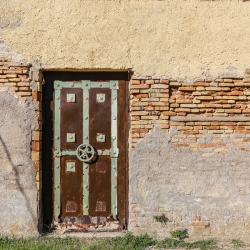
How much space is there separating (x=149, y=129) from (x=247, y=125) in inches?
48.8

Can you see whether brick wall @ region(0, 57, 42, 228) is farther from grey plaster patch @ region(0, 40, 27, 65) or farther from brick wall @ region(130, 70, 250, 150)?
brick wall @ region(130, 70, 250, 150)

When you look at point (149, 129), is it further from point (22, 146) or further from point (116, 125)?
point (22, 146)

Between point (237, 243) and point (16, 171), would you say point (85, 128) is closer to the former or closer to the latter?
point (16, 171)

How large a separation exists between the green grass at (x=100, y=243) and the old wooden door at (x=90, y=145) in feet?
1.20

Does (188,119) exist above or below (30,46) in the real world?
below

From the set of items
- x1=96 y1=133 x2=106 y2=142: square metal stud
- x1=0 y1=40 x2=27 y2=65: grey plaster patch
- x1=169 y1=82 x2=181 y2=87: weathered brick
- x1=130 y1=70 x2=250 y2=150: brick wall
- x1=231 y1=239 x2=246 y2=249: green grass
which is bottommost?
x1=231 y1=239 x2=246 y2=249: green grass

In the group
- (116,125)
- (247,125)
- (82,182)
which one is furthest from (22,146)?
(247,125)

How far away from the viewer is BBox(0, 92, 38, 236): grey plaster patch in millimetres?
4199

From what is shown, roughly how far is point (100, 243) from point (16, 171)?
52.7 inches

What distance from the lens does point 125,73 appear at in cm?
445

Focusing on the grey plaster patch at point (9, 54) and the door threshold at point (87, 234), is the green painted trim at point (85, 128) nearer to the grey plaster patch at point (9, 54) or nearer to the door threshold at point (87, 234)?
the door threshold at point (87, 234)

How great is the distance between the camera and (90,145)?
4391 millimetres

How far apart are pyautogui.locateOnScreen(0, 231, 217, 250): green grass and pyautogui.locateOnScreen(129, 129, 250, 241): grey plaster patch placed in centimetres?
13

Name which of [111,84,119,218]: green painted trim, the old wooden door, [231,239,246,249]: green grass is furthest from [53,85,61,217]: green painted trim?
[231,239,246,249]: green grass
